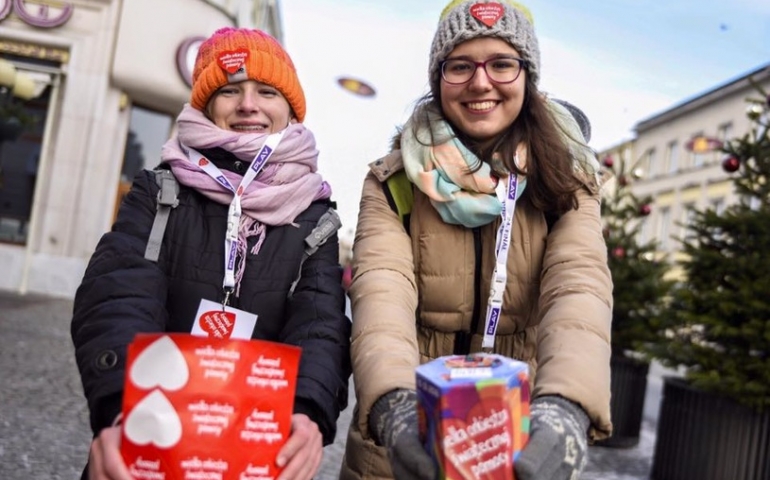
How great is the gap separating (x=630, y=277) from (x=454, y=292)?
20.0ft

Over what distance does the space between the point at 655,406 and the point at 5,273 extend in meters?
10.3

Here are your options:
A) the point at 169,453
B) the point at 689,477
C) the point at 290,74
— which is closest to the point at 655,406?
the point at 689,477

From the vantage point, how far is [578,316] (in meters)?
1.63

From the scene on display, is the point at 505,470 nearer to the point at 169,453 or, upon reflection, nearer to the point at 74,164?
the point at 169,453

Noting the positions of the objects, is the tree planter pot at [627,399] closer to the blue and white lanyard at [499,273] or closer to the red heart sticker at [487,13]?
the blue and white lanyard at [499,273]

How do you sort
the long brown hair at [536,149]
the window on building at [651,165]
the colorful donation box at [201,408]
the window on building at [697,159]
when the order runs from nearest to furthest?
1. the colorful donation box at [201,408]
2. the long brown hair at [536,149]
3. the window on building at [697,159]
4. the window on building at [651,165]

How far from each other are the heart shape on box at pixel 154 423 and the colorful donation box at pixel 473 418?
417 mm

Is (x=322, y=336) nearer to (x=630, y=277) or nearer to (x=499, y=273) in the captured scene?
(x=499, y=273)

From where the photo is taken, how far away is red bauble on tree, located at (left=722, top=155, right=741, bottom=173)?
5512 mm

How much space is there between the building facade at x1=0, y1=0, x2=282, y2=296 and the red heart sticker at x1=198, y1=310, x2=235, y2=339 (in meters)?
11.7

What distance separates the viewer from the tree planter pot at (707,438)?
16.1 ft

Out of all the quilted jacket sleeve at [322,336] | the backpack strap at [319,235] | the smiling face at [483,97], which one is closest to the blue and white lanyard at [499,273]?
the smiling face at [483,97]

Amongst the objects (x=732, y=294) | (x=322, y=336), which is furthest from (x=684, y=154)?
(x=322, y=336)

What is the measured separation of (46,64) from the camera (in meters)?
13.1
